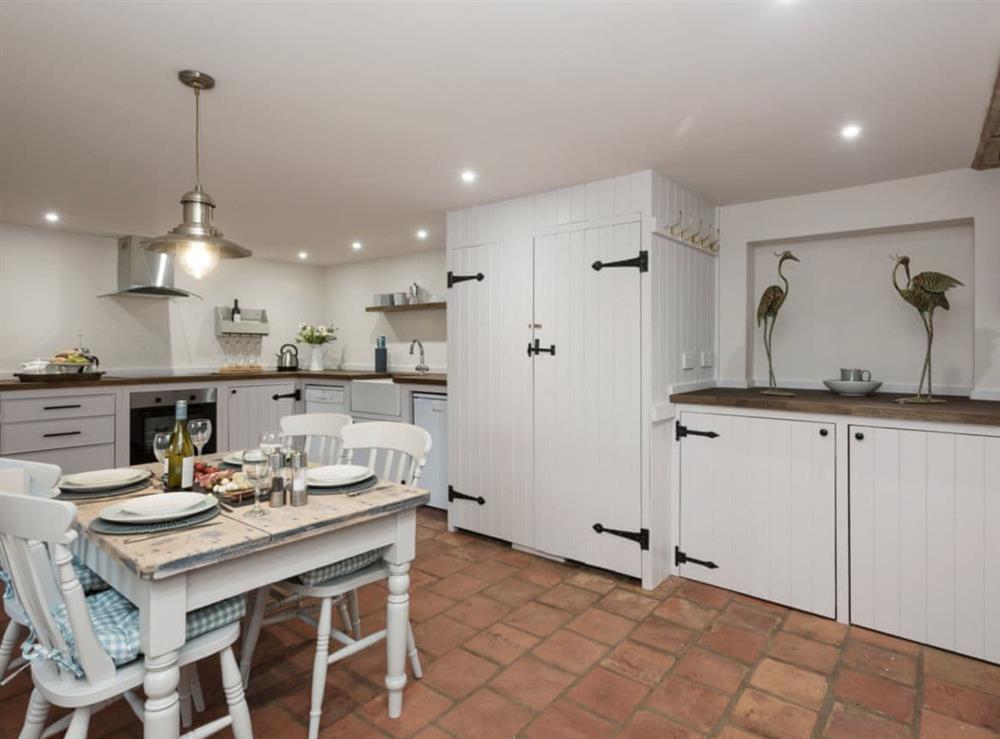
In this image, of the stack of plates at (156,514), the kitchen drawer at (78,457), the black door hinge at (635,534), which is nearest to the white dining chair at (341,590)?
the stack of plates at (156,514)

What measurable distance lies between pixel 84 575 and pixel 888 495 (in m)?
3.19

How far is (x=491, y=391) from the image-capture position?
360cm

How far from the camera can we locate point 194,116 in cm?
233

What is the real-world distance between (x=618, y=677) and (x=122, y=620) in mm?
1693

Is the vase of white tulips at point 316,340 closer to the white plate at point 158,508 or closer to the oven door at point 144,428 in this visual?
the oven door at point 144,428

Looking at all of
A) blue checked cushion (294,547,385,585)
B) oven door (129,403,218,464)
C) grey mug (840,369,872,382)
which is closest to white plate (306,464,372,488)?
blue checked cushion (294,547,385,585)

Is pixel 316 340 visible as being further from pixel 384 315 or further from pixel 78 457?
pixel 78 457

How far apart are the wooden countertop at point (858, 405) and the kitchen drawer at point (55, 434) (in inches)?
159

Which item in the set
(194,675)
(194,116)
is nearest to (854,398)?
(194,675)

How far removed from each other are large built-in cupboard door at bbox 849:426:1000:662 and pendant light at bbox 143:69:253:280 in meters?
2.83

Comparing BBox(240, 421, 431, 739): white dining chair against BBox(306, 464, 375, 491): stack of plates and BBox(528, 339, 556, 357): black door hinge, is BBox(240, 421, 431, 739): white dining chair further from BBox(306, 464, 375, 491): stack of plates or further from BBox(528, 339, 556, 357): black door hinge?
BBox(528, 339, 556, 357): black door hinge

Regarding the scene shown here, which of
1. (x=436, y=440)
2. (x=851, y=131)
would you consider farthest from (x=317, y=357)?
(x=851, y=131)

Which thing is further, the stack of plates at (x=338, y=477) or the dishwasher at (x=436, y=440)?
the dishwasher at (x=436, y=440)

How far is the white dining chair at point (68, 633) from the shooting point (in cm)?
124
